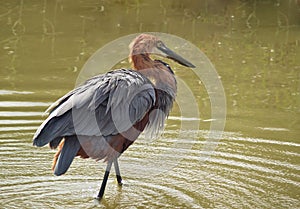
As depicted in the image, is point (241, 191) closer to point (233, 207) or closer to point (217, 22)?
point (233, 207)

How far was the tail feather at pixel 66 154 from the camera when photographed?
5.81 meters

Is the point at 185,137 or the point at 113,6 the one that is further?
the point at 113,6

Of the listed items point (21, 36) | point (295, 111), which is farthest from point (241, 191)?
point (21, 36)

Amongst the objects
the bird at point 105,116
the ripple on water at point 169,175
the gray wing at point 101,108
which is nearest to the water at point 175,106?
the ripple on water at point 169,175

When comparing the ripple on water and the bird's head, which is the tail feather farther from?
the bird's head

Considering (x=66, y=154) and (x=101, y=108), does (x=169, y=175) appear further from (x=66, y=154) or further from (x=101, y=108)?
(x=66, y=154)

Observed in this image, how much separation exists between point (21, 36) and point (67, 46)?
A: 40.9 inches

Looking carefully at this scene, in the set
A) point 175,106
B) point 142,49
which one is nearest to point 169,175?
point 142,49

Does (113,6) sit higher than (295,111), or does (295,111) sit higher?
(113,6)

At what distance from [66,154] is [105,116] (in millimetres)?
517

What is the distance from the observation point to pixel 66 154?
5941 millimetres

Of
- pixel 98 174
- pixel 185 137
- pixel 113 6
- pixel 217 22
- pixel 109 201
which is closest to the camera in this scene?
pixel 109 201

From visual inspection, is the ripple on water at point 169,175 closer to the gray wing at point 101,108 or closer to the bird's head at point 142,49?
the gray wing at point 101,108

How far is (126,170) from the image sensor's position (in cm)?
702
